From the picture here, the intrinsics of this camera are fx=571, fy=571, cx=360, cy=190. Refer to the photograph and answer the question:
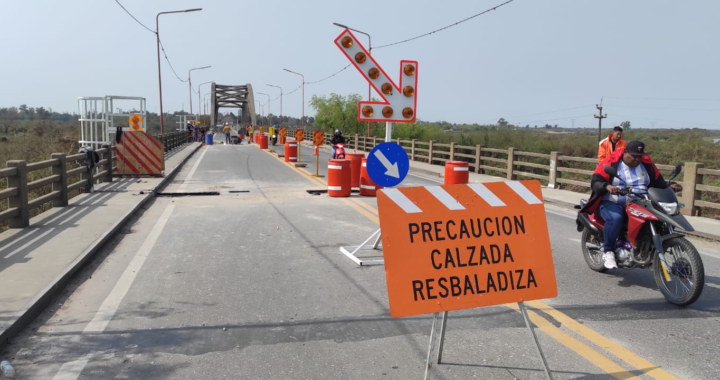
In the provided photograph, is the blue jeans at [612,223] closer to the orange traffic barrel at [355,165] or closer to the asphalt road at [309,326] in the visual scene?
the asphalt road at [309,326]

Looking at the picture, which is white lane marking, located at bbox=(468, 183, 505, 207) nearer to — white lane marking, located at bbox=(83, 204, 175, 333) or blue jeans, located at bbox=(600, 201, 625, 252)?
blue jeans, located at bbox=(600, 201, 625, 252)

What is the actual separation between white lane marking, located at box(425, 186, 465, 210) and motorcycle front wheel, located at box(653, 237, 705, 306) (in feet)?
8.75

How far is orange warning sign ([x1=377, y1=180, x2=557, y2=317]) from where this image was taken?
12.3ft

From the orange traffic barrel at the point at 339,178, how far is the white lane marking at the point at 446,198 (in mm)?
9302

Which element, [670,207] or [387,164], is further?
[387,164]

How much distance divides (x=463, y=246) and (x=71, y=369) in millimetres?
2872

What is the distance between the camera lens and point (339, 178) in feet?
44.0

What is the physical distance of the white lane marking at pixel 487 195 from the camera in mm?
4066

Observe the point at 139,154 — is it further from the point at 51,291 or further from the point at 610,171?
the point at 610,171

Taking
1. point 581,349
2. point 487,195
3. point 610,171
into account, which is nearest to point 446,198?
point 487,195

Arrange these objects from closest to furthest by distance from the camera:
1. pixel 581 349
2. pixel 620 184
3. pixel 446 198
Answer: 1. pixel 446 198
2. pixel 581 349
3. pixel 620 184

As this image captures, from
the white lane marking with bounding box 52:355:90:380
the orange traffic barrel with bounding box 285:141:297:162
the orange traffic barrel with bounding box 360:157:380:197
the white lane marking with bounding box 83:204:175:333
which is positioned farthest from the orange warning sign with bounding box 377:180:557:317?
the orange traffic barrel with bounding box 285:141:297:162

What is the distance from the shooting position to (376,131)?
57.9m

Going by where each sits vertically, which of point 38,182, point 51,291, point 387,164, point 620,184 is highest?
point 387,164
